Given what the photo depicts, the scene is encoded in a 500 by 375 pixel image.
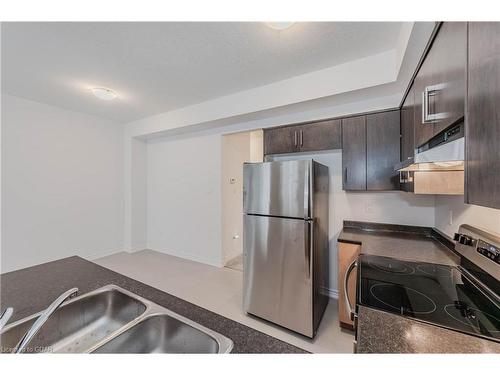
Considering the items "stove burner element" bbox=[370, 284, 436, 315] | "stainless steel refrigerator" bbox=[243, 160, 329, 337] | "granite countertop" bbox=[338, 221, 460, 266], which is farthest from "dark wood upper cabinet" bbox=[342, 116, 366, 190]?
"stove burner element" bbox=[370, 284, 436, 315]

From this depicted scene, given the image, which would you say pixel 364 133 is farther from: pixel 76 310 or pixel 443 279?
pixel 76 310

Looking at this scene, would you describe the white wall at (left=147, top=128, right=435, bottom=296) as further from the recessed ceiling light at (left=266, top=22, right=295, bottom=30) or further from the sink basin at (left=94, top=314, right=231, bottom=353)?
the sink basin at (left=94, top=314, right=231, bottom=353)

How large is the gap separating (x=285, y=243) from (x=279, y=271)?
281mm

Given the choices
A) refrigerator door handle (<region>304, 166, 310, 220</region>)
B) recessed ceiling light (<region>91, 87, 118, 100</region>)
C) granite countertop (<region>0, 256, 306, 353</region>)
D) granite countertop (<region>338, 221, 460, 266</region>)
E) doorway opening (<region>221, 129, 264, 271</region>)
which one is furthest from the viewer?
doorway opening (<region>221, 129, 264, 271</region>)

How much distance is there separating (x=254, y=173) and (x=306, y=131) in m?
0.81

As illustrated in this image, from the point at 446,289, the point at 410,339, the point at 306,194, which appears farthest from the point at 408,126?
the point at 410,339

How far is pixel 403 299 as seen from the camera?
99cm

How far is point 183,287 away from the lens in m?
2.87

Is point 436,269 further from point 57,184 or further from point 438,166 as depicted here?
point 57,184

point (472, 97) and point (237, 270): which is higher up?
point (472, 97)

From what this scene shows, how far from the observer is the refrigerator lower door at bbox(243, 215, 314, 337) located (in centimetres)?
190

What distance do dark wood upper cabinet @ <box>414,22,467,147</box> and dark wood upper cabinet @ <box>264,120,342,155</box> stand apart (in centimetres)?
100

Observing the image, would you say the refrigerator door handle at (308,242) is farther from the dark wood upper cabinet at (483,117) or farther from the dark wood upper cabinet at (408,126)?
the dark wood upper cabinet at (483,117)
